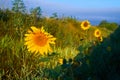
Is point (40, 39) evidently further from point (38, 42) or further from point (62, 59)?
point (62, 59)

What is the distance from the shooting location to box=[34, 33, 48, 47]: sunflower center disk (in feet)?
16.6

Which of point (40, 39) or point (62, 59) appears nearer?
point (40, 39)

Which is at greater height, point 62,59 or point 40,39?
point 40,39

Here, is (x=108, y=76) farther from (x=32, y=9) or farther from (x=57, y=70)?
(x=32, y=9)

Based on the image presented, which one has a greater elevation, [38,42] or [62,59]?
[38,42]

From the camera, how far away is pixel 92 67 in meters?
3.67

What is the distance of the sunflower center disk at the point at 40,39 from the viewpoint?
199 inches

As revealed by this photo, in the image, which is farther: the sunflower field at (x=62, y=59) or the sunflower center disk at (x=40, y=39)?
the sunflower center disk at (x=40, y=39)

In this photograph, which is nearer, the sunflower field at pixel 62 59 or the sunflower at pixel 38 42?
the sunflower field at pixel 62 59

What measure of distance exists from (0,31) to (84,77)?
7.81 metres

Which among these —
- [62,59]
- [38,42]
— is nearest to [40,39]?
[38,42]

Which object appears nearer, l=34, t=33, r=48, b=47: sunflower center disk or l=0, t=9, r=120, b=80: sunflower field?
l=0, t=9, r=120, b=80: sunflower field

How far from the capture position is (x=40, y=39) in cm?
505

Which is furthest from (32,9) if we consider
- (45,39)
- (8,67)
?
(45,39)
